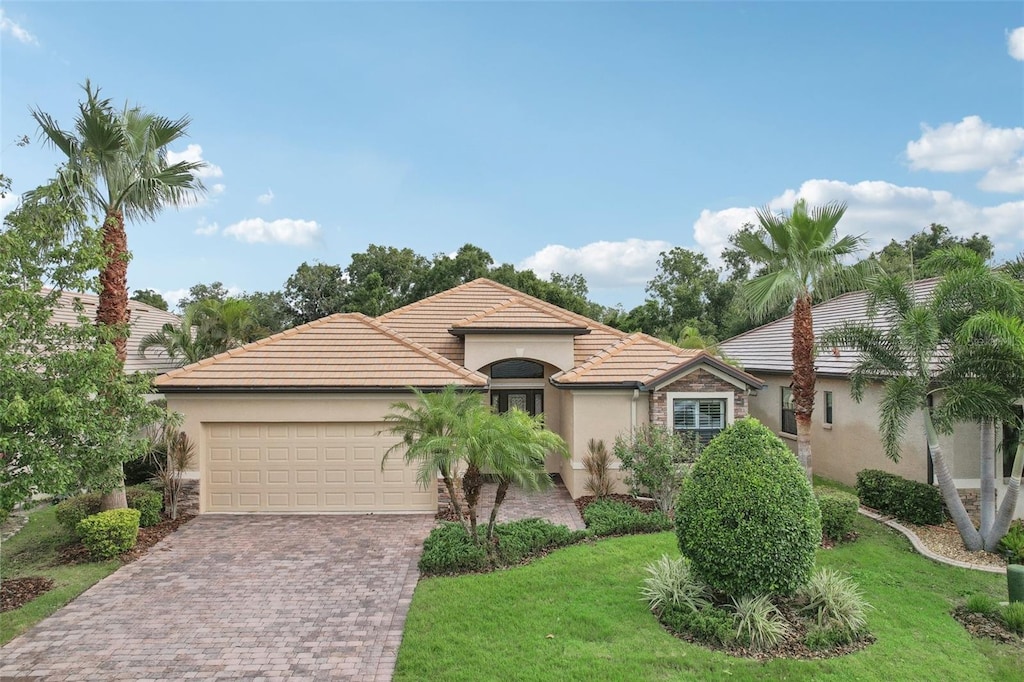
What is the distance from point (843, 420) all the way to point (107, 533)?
18.0m

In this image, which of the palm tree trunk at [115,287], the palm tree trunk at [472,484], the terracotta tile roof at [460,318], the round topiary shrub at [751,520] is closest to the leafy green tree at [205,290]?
the terracotta tile roof at [460,318]

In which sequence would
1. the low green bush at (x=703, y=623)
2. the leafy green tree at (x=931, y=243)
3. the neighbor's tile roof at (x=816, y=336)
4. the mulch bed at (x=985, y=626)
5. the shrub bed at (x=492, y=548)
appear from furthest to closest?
the leafy green tree at (x=931, y=243)
the neighbor's tile roof at (x=816, y=336)
the shrub bed at (x=492, y=548)
the mulch bed at (x=985, y=626)
the low green bush at (x=703, y=623)

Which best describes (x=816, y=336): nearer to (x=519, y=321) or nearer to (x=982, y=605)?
(x=519, y=321)

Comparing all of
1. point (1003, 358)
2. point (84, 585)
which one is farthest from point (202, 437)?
point (1003, 358)

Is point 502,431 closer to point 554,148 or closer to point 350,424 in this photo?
point 350,424

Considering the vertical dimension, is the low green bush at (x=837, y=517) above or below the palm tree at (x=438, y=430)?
below

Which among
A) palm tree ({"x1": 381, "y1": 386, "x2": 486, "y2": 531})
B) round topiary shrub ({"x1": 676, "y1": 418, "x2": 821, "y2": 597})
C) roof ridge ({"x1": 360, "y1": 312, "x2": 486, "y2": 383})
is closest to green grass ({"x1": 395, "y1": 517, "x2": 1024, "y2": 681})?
round topiary shrub ({"x1": 676, "y1": 418, "x2": 821, "y2": 597})

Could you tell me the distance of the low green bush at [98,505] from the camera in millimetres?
10900

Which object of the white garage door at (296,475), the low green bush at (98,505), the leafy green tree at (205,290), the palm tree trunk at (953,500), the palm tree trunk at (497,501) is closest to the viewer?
the palm tree trunk at (497,501)

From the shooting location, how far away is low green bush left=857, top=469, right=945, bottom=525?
11.5m

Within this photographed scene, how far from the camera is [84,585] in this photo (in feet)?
29.3

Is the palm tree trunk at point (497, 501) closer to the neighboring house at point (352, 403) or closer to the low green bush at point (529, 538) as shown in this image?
the low green bush at point (529, 538)

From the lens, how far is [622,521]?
447 inches

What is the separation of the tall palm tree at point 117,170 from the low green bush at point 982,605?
14.4 meters
